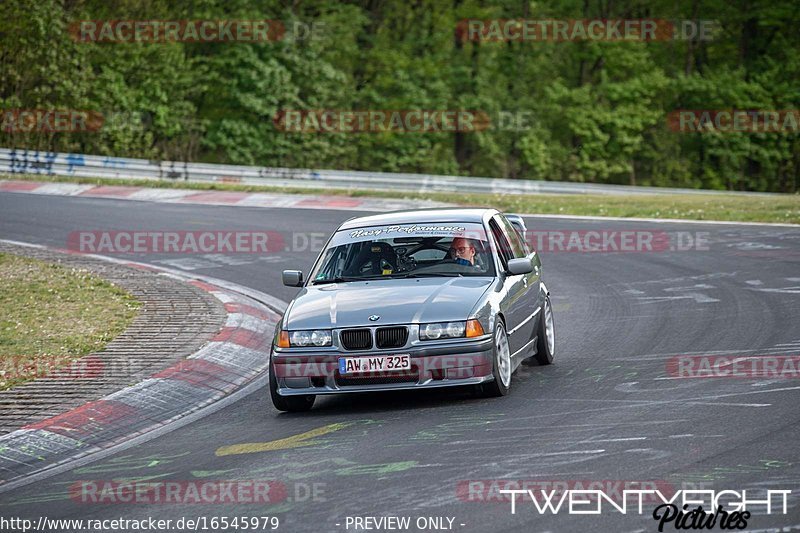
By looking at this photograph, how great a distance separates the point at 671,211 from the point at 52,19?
2400cm

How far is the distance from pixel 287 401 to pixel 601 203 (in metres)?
20.7

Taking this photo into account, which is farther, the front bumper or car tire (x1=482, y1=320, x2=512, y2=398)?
car tire (x1=482, y1=320, x2=512, y2=398)

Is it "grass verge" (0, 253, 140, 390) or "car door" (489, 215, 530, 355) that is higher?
"car door" (489, 215, 530, 355)

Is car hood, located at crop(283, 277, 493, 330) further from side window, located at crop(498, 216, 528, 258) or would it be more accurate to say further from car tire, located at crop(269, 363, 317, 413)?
side window, located at crop(498, 216, 528, 258)

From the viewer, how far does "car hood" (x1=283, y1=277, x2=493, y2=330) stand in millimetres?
9172

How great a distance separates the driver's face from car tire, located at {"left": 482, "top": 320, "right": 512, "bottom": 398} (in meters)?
0.90

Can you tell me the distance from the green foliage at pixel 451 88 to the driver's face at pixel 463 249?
3383 cm

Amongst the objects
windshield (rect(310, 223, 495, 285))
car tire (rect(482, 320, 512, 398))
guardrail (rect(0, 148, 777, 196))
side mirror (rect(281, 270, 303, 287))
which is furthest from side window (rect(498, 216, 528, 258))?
guardrail (rect(0, 148, 777, 196))

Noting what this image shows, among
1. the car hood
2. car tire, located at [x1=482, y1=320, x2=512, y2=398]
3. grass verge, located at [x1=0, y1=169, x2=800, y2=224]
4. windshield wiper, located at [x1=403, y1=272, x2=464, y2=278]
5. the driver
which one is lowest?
grass verge, located at [x1=0, y1=169, x2=800, y2=224]

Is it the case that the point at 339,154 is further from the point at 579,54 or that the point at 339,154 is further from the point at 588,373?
the point at 588,373

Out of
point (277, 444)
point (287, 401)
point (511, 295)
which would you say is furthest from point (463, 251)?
point (277, 444)

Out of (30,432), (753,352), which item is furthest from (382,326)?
(753,352)

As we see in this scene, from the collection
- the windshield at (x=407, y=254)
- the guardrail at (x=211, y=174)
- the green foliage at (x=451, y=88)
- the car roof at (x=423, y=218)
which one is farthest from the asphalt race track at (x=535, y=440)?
the green foliage at (x=451, y=88)

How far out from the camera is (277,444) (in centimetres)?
827
